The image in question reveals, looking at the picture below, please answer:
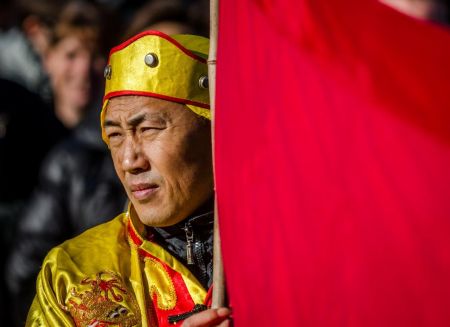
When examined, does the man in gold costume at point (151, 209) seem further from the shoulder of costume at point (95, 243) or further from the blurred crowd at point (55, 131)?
the blurred crowd at point (55, 131)

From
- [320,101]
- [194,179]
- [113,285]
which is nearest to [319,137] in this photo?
[320,101]

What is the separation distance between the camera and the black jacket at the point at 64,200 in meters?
6.49

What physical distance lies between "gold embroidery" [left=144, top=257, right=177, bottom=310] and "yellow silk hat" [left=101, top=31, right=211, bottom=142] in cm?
60

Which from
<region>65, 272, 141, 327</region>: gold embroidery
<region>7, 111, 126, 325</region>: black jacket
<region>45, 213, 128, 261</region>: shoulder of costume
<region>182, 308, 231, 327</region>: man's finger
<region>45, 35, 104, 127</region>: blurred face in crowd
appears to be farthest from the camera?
<region>45, 35, 104, 127</region>: blurred face in crowd

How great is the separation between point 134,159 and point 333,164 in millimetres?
954

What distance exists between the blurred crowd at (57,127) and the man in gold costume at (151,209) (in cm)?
157

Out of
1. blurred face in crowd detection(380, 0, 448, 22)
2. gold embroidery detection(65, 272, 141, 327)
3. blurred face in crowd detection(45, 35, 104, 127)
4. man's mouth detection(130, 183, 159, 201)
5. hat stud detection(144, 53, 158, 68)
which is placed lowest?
gold embroidery detection(65, 272, 141, 327)

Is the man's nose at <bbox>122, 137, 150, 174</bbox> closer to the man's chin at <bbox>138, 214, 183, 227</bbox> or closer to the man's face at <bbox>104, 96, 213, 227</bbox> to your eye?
the man's face at <bbox>104, 96, 213, 227</bbox>

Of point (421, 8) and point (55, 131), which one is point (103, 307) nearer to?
point (421, 8)

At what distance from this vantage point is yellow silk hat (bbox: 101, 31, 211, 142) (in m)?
4.72

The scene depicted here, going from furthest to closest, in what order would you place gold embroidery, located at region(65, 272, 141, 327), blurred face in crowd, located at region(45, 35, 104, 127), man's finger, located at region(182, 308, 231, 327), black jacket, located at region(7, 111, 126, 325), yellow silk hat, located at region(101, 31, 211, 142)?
blurred face in crowd, located at region(45, 35, 104, 127), black jacket, located at region(7, 111, 126, 325), yellow silk hat, located at region(101, 31, 211, 142), gold embroidery, located at region(65, 272, 141, 327), man's finger, located at region(182, 308, 231, 327)

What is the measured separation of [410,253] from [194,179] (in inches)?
45.2

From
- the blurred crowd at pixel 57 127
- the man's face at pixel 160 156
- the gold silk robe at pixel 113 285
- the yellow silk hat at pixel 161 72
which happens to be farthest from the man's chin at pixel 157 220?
the blurred crowd at pixel 57 127

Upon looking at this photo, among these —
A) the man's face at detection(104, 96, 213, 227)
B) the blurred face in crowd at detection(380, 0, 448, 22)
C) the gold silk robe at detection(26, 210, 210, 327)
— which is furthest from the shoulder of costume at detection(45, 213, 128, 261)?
the blurred face in crowd at detection(380, 0, 448, 22)
